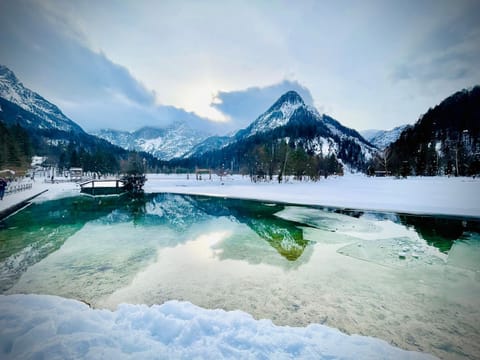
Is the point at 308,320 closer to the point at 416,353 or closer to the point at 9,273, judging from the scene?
the point at 416,353

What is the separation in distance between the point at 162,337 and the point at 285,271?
5.92m

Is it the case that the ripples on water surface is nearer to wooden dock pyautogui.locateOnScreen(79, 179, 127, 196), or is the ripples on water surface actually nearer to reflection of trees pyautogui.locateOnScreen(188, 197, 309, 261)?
reflection of trees pyautogui.locateOnScreen(188, 197, 309, 261)

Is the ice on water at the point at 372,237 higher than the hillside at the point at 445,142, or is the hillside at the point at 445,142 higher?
the hillside at the point at 445,142

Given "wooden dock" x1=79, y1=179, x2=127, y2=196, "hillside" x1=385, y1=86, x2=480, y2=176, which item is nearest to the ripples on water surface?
"wooden dock" x1=79, y1=179, x2=127, y2=196

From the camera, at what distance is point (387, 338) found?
17.3ft

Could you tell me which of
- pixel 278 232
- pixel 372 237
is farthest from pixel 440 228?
pixel 278 232

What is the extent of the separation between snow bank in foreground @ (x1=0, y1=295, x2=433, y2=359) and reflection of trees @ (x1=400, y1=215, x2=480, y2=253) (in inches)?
458

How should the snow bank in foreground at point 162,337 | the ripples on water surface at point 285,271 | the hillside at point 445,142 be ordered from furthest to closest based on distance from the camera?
the hillside at point 445,142 < the ripples on water surface at point 285,271 < the snow bank in foreground at point 162,337

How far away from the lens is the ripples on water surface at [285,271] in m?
6.16

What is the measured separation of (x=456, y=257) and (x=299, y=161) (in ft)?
188

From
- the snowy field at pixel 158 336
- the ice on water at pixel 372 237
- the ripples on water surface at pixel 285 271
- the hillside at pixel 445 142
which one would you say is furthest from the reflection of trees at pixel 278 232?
the hillside at pixel 445 142

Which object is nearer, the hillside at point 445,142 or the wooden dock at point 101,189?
the wooden dock at point 101,189

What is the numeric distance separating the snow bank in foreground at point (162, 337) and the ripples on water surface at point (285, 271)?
2.99 ft

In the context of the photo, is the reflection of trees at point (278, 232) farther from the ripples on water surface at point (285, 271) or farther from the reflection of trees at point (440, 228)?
the reflection of trees at point (440, 228)
